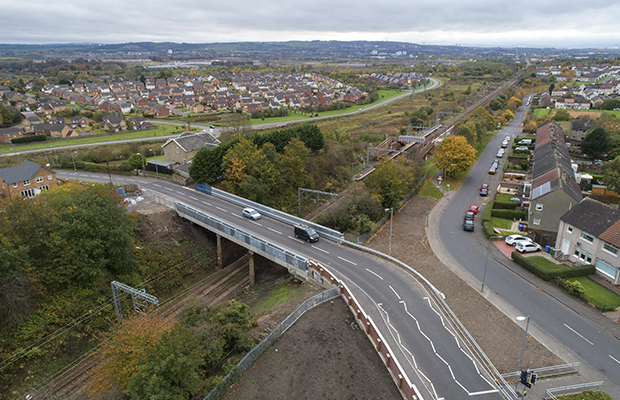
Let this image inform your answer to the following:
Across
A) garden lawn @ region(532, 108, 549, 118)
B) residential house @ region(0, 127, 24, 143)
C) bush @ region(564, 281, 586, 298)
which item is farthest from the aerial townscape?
garden lawn @ region(532, 108, 549, 118)

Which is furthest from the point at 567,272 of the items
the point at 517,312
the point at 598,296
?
the point at 517,312

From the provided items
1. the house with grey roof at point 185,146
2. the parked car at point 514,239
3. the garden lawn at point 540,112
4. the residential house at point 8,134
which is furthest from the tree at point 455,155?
the residential house at point 8,134

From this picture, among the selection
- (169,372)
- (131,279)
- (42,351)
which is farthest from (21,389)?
(169,372)

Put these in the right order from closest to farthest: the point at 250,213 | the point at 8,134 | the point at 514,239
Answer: the point at 514,239 → the point at 250,213 → the point at 8,134

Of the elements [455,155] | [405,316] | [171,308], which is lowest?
[171,308]

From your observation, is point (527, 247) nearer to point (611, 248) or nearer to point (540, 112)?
point (611, 248)

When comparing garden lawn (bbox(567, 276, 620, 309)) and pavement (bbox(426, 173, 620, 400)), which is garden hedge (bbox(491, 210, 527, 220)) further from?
garden lawn (bbox(567, 276, 620, 309))
